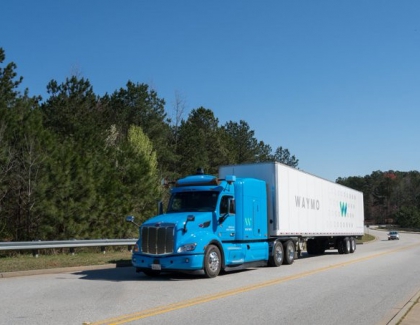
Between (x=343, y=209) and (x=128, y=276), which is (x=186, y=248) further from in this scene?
(x=343, y=209)

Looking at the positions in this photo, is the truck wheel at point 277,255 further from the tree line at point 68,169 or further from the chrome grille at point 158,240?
the tree line at point 68,169

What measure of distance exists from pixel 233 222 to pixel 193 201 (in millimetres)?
1475

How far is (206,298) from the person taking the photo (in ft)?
34.6

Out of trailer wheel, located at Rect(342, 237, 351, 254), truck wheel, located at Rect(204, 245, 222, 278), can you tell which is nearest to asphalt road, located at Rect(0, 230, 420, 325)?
truck wheel, located at Rect(204, 245, 222, 278)

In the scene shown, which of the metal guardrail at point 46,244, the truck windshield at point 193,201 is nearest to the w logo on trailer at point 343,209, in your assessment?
the metal guardrail at point 46,244

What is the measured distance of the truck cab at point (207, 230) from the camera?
14055 millimetres

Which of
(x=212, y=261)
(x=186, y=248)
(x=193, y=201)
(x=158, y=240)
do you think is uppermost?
(x=193, y=201)

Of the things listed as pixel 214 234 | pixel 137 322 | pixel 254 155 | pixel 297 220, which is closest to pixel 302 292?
pixel 214 234

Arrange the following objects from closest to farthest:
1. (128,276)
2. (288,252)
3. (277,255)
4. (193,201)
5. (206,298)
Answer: (206,298)
(128,276)
(193,201)
(277,255)
(288,252)

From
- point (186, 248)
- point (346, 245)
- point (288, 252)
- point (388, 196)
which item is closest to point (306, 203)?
point (288, 252)

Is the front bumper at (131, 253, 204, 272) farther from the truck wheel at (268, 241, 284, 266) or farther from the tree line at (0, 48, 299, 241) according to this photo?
the tree line at (0, 48, 299, 241)

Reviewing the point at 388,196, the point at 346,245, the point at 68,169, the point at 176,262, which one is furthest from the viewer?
the point at 388,196

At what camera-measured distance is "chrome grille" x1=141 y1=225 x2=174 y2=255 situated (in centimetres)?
1406

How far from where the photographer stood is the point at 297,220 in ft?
67.9
